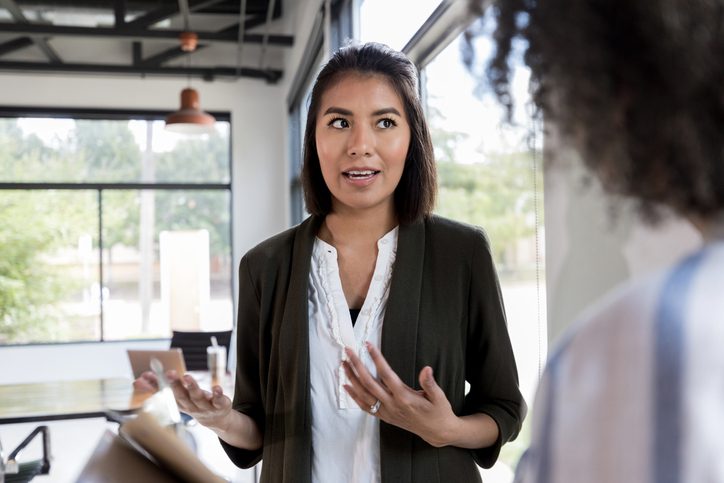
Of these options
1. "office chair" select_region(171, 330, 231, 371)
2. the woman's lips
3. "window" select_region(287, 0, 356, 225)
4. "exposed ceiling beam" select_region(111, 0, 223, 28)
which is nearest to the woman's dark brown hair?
the woman's lips

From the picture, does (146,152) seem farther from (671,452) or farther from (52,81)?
(671,452)

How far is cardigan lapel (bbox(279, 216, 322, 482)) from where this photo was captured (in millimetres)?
1175

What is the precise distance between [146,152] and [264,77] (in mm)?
1539

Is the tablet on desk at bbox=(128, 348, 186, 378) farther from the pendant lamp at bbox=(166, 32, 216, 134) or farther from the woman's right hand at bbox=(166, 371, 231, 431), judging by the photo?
the woman's right hand at bbox=(166, 371, 231, 431)

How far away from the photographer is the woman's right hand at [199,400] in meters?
1.08

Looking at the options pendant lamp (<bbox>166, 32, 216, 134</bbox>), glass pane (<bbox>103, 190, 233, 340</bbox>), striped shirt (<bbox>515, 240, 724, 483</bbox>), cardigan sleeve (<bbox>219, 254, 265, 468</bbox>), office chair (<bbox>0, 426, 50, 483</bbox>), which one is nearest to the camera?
striped shirt (<bbox>515, 240, 724, 483</bbox>)

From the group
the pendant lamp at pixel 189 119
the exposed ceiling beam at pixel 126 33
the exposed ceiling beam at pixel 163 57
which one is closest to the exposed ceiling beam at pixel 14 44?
the exposed ceiling beam at pixel 163 57

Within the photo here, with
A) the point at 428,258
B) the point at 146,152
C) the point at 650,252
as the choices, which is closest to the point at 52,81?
the point at 146,152

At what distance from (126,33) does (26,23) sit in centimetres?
80

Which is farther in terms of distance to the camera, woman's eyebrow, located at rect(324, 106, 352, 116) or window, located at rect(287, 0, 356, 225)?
window, located at rect(287, 0, 356, 225)

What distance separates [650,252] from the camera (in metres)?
0.71

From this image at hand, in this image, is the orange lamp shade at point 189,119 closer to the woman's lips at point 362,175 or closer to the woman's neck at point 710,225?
→ the woman's lips at point 362,175

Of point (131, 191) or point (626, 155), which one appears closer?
point (626, 155)

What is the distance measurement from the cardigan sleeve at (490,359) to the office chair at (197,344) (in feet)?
12.5
